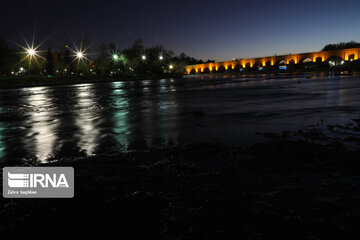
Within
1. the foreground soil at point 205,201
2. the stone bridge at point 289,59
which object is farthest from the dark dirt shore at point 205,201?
the stone bridge at point 289,59

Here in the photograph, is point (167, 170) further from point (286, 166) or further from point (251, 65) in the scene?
point (251, 65)

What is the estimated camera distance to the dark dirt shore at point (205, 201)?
3213mm

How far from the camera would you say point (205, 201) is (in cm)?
387

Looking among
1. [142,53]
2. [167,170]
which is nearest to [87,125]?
[167,170]

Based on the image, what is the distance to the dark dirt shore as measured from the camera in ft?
10.5

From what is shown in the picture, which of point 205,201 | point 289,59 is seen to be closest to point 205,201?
point 205,201

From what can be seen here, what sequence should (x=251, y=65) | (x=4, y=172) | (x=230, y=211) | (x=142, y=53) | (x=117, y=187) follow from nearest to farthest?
1. (x=230, y=211)
2. (x=117, y=187)
3. (x=4, y=172)
4. (x=142, y=53)
5. (x=251, y=65)

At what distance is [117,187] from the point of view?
14.4ft

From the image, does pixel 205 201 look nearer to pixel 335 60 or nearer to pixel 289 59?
pixel 335 60

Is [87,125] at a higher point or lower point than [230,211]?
higher

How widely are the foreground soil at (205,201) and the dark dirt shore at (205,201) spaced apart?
13 mm

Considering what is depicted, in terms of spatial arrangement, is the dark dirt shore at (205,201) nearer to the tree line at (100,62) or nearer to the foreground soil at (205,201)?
the foreground soil at (205,201)

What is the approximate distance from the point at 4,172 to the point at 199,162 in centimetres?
393

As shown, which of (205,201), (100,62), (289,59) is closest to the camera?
(205,201)
